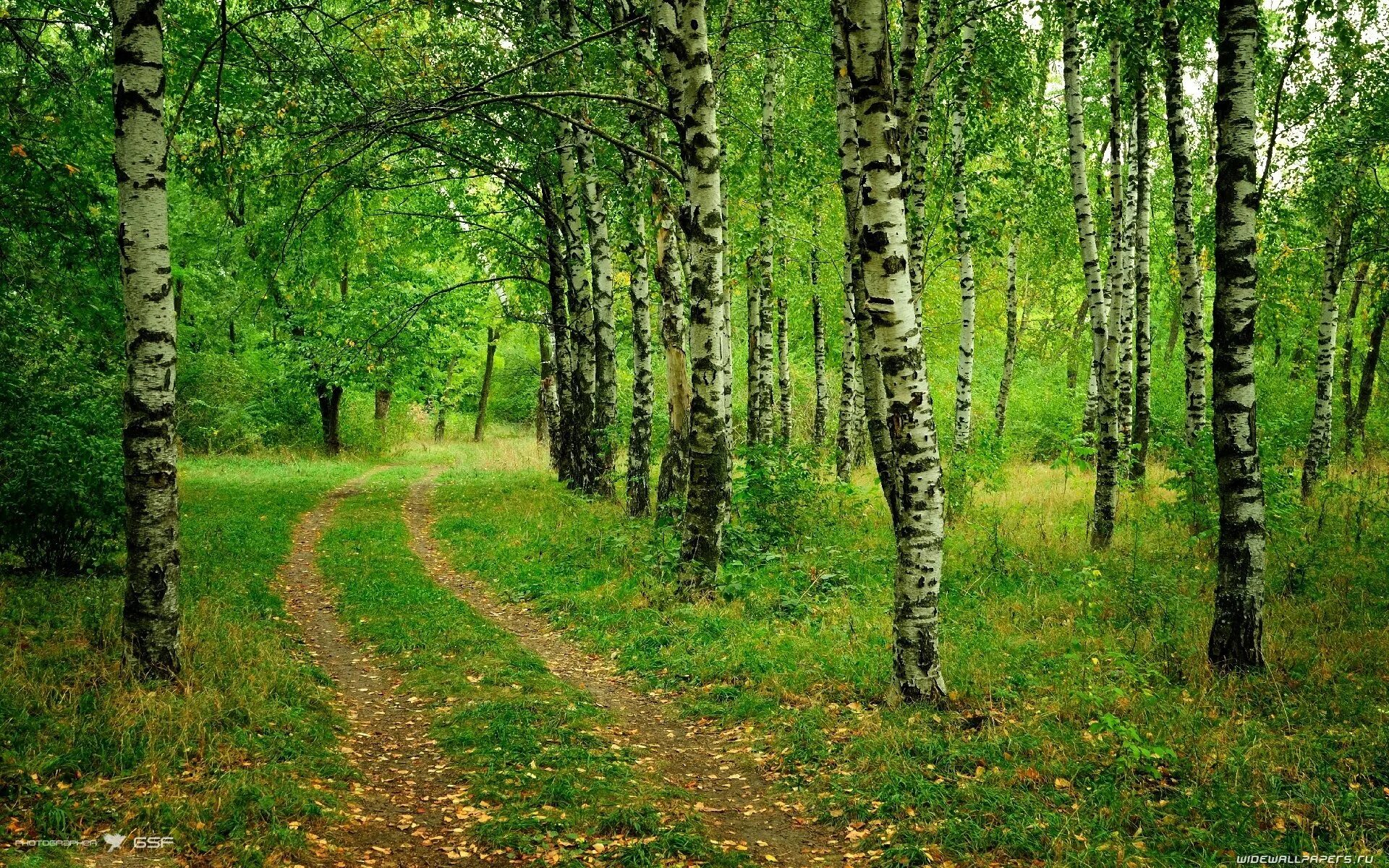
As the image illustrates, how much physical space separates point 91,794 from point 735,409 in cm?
Result: 3127

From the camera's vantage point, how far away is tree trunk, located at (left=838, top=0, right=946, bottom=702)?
641cm

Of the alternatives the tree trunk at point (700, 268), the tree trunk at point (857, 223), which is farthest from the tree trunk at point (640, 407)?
the tree trunk at point (857, 223)

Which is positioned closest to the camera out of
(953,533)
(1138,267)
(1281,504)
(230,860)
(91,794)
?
(230,860)

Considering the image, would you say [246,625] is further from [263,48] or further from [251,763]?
[263,48]

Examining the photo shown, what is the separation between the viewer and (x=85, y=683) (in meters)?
6.23

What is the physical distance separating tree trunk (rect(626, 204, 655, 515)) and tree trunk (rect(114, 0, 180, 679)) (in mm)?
9391

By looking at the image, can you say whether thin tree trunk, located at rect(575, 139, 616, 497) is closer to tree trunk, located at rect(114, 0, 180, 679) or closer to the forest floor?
the forest floor

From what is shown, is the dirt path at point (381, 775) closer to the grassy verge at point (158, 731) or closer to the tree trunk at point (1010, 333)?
the grassy verge at point (158, 731)

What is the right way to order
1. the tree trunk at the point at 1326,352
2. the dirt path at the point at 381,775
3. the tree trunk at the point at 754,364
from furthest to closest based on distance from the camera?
the tree trunk at the point at 754,364 → the tree trunk at the point at 1326,352 → the dirt path at the point at 381,775

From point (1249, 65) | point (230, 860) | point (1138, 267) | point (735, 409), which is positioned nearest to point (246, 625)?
point (230, 860)

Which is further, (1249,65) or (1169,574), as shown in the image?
(1169,574)

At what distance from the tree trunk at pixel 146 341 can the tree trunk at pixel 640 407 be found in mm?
9391

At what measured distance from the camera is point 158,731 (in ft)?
18.7

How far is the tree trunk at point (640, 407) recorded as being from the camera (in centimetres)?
1556
